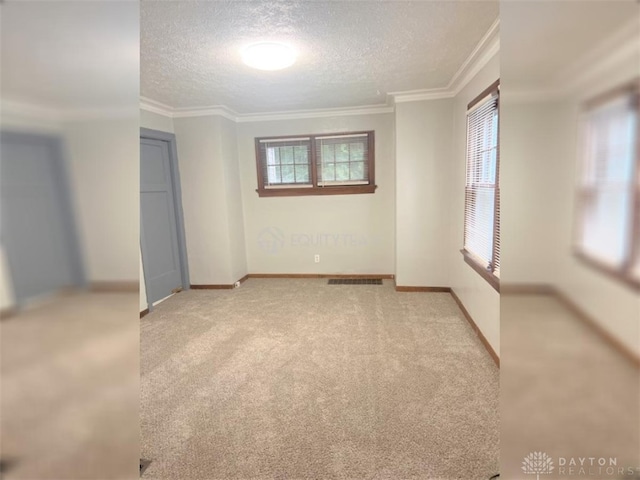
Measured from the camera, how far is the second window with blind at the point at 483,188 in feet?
7.36

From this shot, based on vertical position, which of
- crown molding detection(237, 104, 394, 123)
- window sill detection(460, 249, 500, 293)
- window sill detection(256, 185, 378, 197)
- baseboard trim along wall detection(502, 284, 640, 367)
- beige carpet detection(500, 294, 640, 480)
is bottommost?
window sill detection(460, 249, 500, 293)

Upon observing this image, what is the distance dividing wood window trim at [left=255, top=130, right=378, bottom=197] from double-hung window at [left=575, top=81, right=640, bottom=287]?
3974 mm

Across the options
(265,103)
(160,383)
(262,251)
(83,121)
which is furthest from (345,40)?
(262,251)

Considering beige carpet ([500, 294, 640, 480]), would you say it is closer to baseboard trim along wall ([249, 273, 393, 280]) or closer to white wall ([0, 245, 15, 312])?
white wall ([0, 245, 15, 312])

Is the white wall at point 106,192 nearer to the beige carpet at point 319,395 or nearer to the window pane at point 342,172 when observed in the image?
the beige carpet at point 319,395

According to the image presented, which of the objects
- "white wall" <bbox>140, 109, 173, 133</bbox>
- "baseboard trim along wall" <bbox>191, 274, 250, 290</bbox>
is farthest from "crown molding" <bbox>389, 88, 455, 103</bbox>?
"baseboard trim along wall" <bbox>191, 274, 250, 290</bbox>

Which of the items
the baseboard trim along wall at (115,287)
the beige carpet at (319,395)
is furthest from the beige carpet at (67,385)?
the beige carpet at (319,395)

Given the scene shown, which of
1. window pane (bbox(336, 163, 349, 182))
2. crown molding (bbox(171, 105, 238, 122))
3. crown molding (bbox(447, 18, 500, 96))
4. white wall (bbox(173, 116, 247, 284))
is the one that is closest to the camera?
crown molding (bbox(447, 18, 500, 96))

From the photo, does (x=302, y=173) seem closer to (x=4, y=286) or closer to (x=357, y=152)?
(x=357, y=152)

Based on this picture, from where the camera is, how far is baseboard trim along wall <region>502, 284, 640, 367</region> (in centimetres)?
32

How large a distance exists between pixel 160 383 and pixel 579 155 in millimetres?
2520

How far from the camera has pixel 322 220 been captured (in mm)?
4473

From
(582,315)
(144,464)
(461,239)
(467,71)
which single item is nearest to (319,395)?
(144,464)

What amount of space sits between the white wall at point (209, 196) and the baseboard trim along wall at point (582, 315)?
4025 millimetres
